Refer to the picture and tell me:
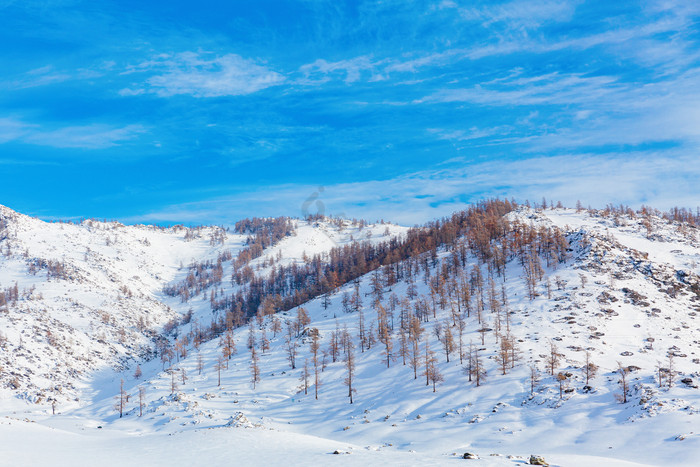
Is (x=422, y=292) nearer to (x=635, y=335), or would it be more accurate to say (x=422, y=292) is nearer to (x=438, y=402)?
(x=635, y=335)

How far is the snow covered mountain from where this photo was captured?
4759cm

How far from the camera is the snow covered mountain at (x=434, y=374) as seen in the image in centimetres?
4759

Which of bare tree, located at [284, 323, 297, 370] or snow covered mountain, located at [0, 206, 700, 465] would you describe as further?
bare tree, located at [284, 323, 297, 370]

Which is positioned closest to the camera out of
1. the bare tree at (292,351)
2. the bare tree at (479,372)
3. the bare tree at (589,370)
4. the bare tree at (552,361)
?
the bare tree at (589,370)

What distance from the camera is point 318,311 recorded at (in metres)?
186

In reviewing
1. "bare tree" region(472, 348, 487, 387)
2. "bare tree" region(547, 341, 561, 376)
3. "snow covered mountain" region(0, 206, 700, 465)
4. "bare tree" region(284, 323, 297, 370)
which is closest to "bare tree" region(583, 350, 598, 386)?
"snow covered mountain" region(0, 206, 700, 465)

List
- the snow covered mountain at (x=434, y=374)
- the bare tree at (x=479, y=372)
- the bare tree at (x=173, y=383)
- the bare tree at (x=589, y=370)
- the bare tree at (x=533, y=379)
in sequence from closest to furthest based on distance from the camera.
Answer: the snow covered mountain at (x=434, y=374), the bare tree at (x=533, y=379), the bare tree at (x=589, y=370), the bare tree at (x=479, y=372), the bare tree at (x=173, y=383)

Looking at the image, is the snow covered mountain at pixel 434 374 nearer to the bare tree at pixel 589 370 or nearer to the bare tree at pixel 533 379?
the bare tree at pixel 533 379

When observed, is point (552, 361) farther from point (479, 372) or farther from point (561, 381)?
point (479, 372)

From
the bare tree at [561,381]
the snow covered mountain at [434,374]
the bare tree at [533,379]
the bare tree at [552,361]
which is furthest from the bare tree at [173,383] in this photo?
the bare tree at [552,361]

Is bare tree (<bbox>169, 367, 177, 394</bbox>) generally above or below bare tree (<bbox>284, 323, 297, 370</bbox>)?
below

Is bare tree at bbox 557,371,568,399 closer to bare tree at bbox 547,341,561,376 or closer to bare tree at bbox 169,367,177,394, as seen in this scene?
bare tree at bbox 547,341,561,376

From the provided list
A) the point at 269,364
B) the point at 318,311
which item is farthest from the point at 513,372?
the point at 318,311

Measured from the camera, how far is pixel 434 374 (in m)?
85.4
